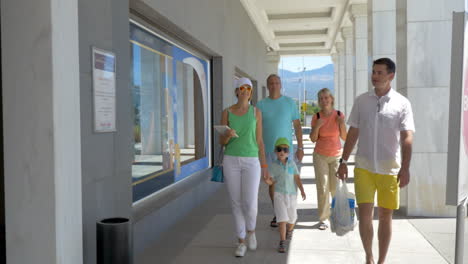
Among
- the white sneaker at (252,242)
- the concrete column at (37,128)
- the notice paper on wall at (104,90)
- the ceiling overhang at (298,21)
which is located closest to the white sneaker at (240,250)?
the white sneaker at (252,242)

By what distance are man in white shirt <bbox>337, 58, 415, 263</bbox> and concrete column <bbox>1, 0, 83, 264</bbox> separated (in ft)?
8.18

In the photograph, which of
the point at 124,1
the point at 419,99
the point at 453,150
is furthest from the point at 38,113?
the point at 419,99

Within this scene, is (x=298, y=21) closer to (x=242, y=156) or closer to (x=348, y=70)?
(x=348, y=70)

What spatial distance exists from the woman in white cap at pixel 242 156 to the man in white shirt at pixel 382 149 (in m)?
1.10

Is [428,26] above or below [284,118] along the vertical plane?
above

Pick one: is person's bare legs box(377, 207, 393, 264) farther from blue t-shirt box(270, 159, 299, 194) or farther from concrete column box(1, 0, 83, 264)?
concrete column box(1, 0, 83, 264)

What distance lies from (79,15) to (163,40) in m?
2.93

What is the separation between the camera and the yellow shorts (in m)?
3.80

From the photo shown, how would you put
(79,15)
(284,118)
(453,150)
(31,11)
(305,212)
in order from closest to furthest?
(453,150) < (31,11) < (79,15) < (284,118) < (305,212)

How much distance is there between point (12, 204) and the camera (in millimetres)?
3068

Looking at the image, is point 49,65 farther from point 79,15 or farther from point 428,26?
point 428,26

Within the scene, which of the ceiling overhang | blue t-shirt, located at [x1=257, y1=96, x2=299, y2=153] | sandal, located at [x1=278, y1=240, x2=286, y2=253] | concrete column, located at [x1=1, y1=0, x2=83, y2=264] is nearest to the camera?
concrete column, located at [x1=1, y1=0, x2=83, y2=264]

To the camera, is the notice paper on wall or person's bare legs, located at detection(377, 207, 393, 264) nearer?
the notice paper on wall

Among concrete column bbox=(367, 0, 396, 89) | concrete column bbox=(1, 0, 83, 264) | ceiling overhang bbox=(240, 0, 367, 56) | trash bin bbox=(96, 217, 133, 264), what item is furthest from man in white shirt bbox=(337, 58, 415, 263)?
ceiling overhang bbox=(240, 0, 367, 56)
